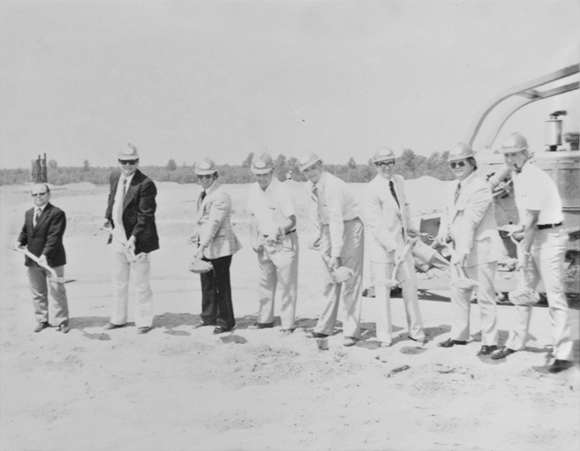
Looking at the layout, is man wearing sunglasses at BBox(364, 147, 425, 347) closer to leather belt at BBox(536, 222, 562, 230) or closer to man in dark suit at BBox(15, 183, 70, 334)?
leather belt at BBox(536, 222, 562, 230)

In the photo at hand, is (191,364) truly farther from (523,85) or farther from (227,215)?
(523,85)

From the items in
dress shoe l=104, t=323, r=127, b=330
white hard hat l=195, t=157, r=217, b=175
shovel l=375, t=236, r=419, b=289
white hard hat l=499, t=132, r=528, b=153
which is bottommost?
dress shoe l=104, t=323, r=127, b=330

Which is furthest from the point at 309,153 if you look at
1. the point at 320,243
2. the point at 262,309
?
the point at 262,309

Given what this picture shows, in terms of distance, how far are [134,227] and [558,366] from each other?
13.7ft

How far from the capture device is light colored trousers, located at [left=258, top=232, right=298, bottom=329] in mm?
6465

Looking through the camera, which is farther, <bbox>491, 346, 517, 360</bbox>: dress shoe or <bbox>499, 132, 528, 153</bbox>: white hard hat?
<bbox>491, 346, 517, 360</bbox>: dress shoe

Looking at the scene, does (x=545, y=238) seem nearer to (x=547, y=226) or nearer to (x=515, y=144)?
(x=547, y=226)

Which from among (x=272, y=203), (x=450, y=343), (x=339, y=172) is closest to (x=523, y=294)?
(x=450, y=343)

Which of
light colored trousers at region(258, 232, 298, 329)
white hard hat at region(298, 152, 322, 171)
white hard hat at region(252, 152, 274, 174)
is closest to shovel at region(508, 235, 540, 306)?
white hard hat at region(298, 152, 322, 171)

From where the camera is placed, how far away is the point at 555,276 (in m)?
5.20

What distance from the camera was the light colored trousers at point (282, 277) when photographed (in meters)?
6.46

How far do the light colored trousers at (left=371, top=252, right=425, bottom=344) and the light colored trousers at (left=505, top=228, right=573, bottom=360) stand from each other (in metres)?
1.12

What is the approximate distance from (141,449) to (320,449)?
121 centimetres

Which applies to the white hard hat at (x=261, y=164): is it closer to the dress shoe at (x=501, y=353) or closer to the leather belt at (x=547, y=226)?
the leather belt at (x=547, y=226)
